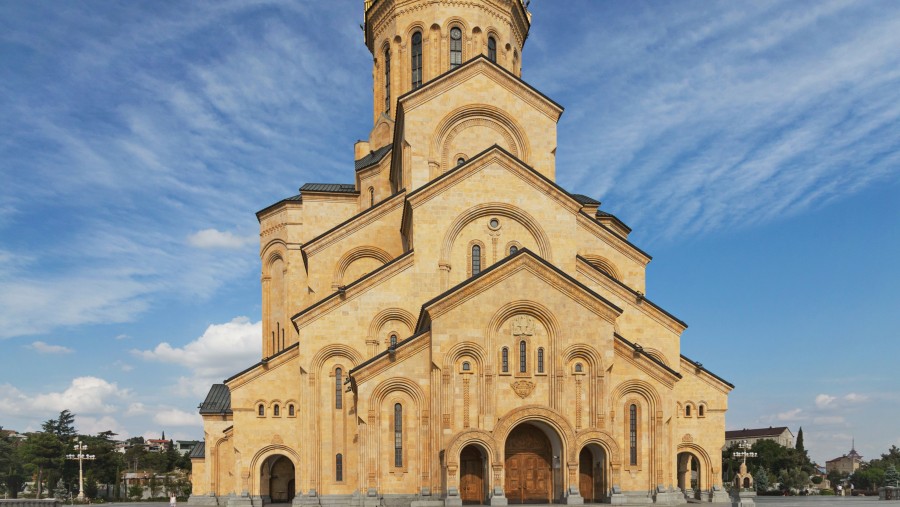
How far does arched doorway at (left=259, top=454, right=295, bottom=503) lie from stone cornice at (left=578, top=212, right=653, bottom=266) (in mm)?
16043

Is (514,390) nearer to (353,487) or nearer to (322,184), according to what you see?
(353,487)

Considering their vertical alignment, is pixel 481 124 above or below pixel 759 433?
above

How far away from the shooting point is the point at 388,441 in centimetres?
2545

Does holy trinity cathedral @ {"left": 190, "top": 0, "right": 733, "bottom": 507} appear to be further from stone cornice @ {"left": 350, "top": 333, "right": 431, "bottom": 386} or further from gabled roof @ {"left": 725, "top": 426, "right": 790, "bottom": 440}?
gabled roof @ {"left": 725, "top": 426, "right": 790, "bottom": 440}

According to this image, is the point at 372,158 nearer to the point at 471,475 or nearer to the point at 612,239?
the point at 612,239

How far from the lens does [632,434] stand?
26.1 metres

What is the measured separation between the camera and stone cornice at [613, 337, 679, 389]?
26219 mm

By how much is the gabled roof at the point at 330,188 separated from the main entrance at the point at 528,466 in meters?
18.0

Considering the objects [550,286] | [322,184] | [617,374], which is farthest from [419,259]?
[322,184]

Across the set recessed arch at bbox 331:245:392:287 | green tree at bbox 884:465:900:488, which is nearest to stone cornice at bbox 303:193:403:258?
recessed arch at bbox 331:245:392:287

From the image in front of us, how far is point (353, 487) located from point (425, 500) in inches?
173

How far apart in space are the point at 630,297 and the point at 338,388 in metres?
12.0

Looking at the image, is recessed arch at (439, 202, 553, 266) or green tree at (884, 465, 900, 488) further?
green tree at (884, 465, 900, 488)

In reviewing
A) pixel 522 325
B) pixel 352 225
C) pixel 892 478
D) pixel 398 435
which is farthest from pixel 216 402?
pixel 892 478
